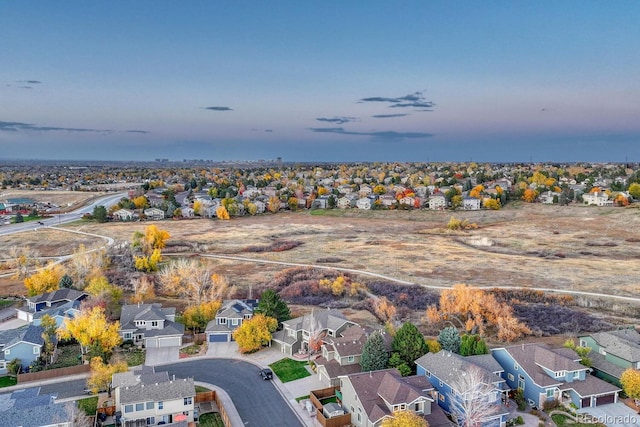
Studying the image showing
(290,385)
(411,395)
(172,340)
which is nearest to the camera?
(411,395)

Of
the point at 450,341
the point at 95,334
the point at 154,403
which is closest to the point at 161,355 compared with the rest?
the point at 95,334

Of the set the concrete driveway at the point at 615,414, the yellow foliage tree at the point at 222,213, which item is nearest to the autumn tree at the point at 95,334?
the concrete driveway at the point at 615,414

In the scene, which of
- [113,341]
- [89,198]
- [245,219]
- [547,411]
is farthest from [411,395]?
[89,198]

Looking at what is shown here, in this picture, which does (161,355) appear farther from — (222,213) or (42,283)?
(222,213)

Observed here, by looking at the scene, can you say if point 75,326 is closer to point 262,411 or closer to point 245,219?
point 262,411

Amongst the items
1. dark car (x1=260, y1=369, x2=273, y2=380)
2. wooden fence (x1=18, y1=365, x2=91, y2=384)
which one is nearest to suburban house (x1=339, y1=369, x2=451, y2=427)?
dark car (x1=260, y1=369, x2=273, y2=380)
